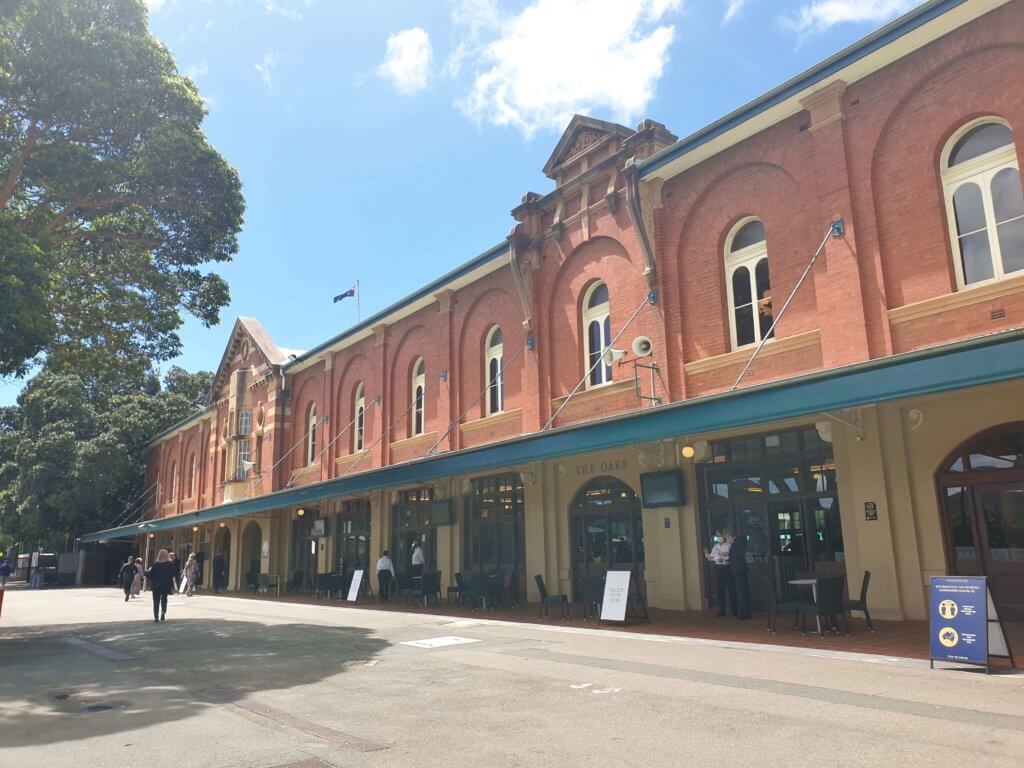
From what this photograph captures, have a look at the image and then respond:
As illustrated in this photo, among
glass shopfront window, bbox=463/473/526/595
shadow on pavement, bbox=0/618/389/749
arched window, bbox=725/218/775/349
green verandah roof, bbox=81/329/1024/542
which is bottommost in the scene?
shadow on pavement, bbox=0/618/389/749

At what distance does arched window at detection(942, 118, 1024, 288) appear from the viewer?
426 inches

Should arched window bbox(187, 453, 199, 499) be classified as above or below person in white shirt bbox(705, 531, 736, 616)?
above

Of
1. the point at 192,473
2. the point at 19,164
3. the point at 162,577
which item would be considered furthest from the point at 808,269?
the point at 192,473

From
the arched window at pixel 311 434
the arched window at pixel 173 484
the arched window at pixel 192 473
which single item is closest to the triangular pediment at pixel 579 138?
the arched window at pixel 311 434

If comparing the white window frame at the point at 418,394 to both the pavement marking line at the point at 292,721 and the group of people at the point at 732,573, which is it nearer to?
the group of people at the point at 732,573

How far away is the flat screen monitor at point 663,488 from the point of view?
1498 cm

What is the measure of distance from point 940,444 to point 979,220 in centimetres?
342

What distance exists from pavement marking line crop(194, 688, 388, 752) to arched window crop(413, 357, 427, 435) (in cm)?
1562

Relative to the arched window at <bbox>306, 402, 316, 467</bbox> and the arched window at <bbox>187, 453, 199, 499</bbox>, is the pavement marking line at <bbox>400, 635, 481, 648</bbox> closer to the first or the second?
the arched window at <bbox>306, 402, 316, 467</bbox>

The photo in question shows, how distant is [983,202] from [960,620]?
6.43m

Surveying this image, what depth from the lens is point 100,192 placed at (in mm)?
14352

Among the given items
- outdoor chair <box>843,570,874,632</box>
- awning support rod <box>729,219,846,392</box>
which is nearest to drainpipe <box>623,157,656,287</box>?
awning support rod <box>729,219,846,392</box>

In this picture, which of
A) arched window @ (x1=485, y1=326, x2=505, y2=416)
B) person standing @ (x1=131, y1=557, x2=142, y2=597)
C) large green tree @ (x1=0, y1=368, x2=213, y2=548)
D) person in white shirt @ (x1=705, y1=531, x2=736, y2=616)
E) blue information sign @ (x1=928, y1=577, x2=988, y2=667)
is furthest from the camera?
large green tree @ (x1=0, y1=368, x2=213, y2=548)

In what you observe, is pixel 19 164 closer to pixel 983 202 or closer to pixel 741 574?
pixel 741 574
